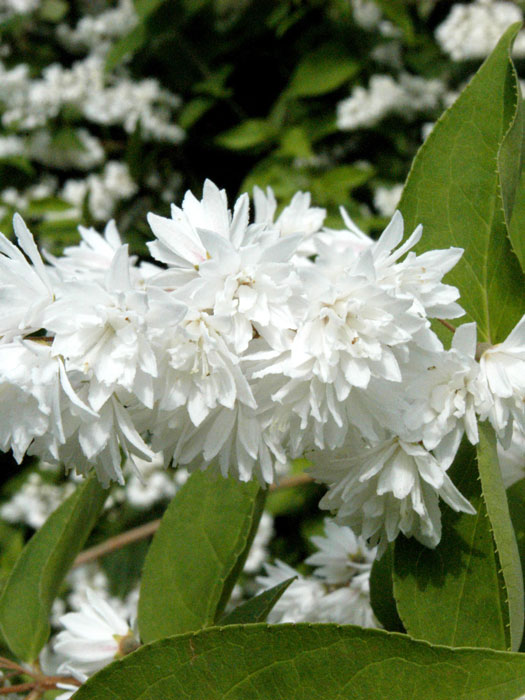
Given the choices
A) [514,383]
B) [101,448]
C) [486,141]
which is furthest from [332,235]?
[101,448]

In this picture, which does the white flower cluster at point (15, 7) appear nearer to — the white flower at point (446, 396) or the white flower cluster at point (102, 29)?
the white flower cluster at point (102, 29)

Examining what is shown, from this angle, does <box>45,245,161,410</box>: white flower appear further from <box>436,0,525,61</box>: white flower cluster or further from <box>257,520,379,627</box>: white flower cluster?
<box>436,0,525,61</box>: white flower cluster

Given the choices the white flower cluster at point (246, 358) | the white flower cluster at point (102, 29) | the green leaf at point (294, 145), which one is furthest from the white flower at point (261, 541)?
the white flower cluster at point (102, 29)

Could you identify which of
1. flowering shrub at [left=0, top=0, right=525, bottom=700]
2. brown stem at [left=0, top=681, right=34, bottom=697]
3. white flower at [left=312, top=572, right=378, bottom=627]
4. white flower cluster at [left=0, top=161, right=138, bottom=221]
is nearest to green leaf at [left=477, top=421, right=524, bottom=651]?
flowering shrub at [left=0, top=0, right=525, bottom=700]

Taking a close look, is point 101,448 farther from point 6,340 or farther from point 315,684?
point 315,684

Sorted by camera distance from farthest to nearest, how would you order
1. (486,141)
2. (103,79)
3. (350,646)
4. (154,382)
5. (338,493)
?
(103,79) < (486,141) < (338,493) < (154,382) < (350,646)

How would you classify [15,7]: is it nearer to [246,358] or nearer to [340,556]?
[340,556]
